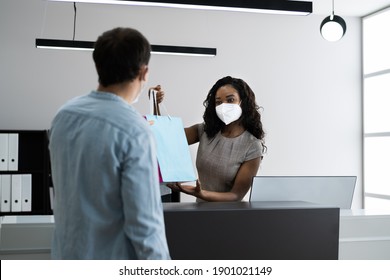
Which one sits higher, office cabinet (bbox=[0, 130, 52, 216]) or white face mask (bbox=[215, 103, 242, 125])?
white face mask (bbox=[215, 103, 242, 125])

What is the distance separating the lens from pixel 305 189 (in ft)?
6.62

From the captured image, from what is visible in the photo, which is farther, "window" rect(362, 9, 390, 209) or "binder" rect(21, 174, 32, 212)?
"window" rect(362, 9, 390, 209)

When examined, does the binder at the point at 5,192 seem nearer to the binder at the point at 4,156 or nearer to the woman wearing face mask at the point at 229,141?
the binder at the point at 4,156

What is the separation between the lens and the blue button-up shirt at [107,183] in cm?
123

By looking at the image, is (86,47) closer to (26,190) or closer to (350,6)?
(26,190)

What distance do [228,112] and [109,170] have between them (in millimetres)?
1339

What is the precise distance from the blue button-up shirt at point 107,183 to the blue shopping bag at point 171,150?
0.75 m

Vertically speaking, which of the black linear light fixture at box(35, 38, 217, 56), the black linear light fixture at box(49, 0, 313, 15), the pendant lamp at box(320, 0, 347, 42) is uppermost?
the pendant lamp at box(320, 0, 347, 42)

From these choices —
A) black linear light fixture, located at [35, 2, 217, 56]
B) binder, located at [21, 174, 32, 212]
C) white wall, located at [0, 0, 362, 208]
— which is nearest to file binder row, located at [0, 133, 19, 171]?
binder, located at [21, 174, 32, 212]

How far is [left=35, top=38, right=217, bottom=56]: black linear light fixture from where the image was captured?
4.39m

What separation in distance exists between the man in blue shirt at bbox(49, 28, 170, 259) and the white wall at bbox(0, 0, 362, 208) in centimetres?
438

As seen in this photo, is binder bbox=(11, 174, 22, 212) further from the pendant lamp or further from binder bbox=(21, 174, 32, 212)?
the pendant lamp

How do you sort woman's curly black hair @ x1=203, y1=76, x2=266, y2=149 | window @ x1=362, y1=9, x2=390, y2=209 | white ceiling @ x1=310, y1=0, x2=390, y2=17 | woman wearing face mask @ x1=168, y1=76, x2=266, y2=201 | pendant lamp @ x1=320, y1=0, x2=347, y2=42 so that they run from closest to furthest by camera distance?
woman wearing face mask @ x1=168, y1=76, x2=266, y2=201 → woman's curly black hair @ x1=203, y1=76, x2=266, y2=149 → pendant lamp @ x1=320, y1=0, x2=347, y2=42 → white ceiling @ x1=310, y1=0, x2=390, y2=17 → window @ x1=362, y1=9, x2=390, y2=209

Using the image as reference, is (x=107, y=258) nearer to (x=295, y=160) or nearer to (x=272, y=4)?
(x=272, y=4)
